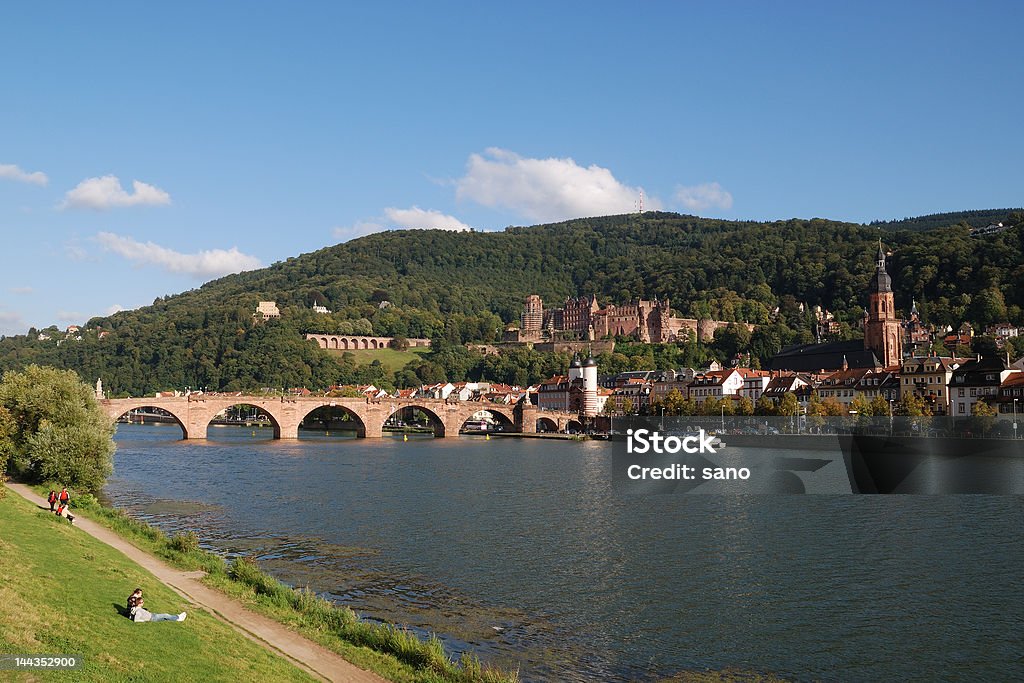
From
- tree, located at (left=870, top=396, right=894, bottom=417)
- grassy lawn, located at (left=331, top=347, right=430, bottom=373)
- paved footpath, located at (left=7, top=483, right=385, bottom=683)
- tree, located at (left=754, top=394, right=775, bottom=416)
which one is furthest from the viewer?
grassy lawn, located at (left=331, top=347, right=430, bottom=373)

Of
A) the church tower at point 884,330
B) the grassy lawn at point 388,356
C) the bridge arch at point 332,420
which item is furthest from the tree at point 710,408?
the grassy lawn at point 388,356

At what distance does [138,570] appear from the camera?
1720 cm

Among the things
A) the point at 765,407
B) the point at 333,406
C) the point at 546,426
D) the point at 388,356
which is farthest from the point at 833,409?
the point at 388,356

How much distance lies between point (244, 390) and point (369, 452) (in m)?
54.3

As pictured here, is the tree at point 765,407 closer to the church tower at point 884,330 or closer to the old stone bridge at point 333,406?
the old stone bridge at point 333,406

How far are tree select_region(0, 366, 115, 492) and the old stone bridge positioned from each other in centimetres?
2640

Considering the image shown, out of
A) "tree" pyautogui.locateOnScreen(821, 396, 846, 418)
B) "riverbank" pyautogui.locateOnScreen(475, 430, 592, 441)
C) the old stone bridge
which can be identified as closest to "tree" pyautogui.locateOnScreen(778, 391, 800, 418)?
"tree" pyautogui.locateOnScreen(821, 396, 846, 418)

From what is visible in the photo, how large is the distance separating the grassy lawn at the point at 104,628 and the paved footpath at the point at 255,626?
1.09ft

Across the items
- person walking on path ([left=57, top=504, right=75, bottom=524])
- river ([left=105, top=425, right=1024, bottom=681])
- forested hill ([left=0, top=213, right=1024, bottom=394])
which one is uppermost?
forested hill ([left=0, top=213, right=1024, bottom=394])

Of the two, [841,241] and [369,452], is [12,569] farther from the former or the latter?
[841,241]

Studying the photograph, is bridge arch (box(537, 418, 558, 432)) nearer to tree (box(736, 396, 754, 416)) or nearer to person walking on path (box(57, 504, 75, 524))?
tree (box(736, 396, 754, 416))

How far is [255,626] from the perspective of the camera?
1479 cm

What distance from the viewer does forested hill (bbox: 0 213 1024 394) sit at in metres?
117

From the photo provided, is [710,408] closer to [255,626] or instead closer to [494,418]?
[494,418]
